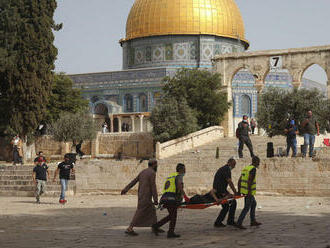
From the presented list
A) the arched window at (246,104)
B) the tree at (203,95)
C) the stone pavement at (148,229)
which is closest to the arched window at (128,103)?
the arched window at (246,104)

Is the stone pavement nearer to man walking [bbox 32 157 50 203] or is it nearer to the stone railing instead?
man walking [bbox 32 157 50 203]

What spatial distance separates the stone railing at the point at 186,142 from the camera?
79.8ft

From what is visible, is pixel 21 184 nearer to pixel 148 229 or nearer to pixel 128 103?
pixel 148 229

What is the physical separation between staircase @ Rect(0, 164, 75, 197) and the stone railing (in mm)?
4985

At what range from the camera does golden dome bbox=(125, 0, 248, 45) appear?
45500 millimetres

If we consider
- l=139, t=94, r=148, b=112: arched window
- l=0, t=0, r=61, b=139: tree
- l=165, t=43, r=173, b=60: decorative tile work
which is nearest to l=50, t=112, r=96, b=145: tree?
l=0, t=0, r=61, b=139: tree

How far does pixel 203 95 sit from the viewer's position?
28.2m

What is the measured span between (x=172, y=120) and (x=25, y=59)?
22.1ft

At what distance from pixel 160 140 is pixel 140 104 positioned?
1686 centimetres

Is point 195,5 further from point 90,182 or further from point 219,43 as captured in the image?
point 90,182

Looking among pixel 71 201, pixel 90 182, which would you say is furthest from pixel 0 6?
pixel 71 201

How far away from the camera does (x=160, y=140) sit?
85.8 feet

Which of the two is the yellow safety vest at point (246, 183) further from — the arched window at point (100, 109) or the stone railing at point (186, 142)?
the arched window at point (100, 109)

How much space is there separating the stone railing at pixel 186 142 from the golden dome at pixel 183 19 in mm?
19211
